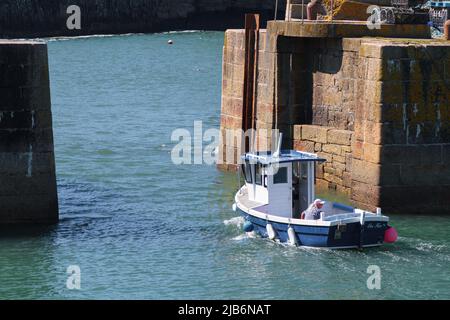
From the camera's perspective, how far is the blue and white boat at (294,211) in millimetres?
26438

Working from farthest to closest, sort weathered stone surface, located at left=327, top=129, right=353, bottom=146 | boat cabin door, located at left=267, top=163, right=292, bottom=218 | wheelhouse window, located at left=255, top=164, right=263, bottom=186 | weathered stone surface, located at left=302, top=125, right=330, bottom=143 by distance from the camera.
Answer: weathered stone surface, located at left=302, top=125, right=330, bottom=143 < weathered stone surface, located at left=327, top=129, right=353, bottom=146 < wheelhouse window, located at left=255, top=164, right=263, bottom=186 < boat cabin door, located at left=267, top=163, right=292, bottom=218

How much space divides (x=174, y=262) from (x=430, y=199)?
6.64 m

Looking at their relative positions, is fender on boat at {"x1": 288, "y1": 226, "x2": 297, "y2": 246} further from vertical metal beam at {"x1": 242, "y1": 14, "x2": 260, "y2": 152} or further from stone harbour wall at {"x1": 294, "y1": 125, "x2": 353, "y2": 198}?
vertical metal beam at {"x1": 242, "y1": 14, "x2": 260, "y2": 152}

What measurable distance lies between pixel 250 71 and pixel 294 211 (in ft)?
23.0

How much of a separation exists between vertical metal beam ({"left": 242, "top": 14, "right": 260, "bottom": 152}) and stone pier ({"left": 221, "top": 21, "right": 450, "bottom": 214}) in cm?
23

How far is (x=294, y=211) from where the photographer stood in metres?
28.3

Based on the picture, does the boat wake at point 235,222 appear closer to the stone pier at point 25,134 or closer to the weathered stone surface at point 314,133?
the weathered stone surface at point 314,133

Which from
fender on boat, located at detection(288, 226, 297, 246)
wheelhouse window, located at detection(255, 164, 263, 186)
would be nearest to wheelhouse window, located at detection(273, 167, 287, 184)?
wheelhouse window, located at detection(255, 164, 263, 186)

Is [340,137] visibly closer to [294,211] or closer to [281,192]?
[294,211]

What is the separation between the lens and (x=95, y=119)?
49.6 m

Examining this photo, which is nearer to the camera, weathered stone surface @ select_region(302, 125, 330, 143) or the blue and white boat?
the blue and white boat
